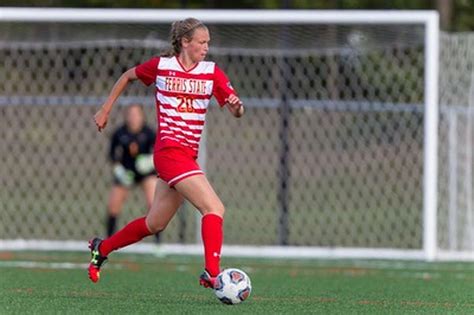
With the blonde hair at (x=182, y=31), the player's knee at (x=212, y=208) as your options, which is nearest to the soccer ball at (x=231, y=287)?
the player's knee at (x=212, y=208)

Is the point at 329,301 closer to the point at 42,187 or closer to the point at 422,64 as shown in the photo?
the point at 422,64

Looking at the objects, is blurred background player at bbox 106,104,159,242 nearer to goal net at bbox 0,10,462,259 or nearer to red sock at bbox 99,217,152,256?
goal net at bbox 0,10,462,259

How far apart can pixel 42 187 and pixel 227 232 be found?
2.48 metres

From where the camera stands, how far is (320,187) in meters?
17.9

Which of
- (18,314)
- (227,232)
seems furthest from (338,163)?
(18,314)

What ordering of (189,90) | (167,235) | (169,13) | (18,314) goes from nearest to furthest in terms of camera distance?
1. (18,314)
2. (189,90)
3. (169,13)
4. (167,235)

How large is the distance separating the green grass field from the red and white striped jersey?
1034mm

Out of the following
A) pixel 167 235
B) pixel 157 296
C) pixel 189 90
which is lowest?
pixel 167 235

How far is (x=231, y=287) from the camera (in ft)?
28.1

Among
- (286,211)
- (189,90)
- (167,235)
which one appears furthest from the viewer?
(167,235)

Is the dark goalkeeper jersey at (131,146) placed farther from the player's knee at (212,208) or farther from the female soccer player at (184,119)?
the player's knee at (212,208)

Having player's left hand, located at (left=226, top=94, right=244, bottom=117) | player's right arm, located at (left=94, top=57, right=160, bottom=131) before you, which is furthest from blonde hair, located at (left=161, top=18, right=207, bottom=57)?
player's left hand, located at (left=226, top=94, right=244, bottom=117)

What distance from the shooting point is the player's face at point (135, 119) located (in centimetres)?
1634

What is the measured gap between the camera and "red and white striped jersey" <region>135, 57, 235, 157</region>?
9.05 meters
